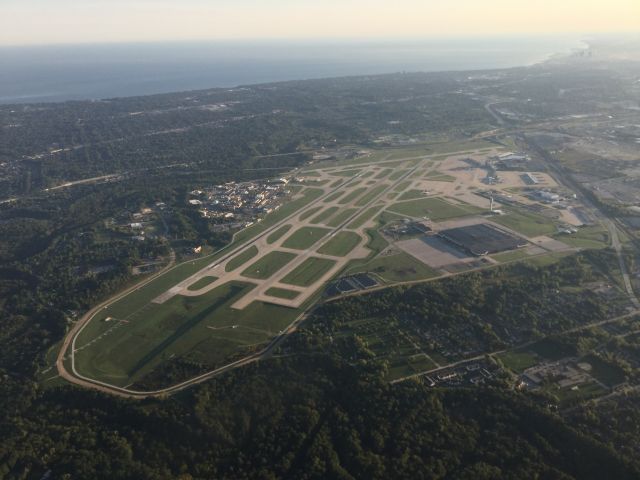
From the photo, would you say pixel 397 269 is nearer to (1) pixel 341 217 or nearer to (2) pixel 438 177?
(1) pixel 341 217

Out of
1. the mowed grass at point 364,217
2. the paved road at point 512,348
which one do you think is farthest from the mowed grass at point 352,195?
the paved road at point 512,348

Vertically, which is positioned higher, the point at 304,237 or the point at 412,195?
the point at 412,195

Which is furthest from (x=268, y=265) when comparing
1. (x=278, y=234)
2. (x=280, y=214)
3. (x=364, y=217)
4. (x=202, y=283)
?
(x=364, y=217)

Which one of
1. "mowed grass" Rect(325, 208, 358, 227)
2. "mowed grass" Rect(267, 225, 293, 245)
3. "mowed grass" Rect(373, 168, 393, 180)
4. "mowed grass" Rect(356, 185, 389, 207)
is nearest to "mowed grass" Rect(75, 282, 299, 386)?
"mowed grass" Rect(267, 225, 293, 245)

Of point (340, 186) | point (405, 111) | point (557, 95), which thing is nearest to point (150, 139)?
point (340, 186)

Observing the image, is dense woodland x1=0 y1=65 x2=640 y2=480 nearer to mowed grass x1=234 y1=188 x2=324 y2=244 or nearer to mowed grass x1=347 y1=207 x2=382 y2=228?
mowed grass x1=234 y1=188 x2=324 y2=244

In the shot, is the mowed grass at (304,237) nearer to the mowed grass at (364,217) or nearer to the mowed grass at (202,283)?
the mowed grass at (364,217)
